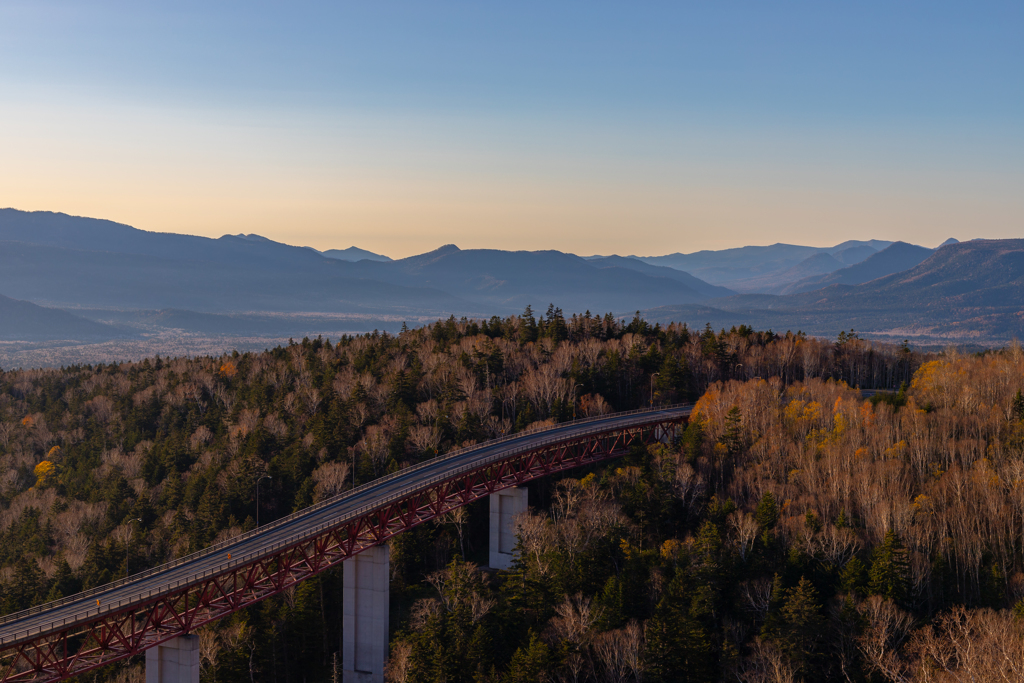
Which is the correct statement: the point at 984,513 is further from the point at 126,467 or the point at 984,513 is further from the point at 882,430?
the point at 126,467

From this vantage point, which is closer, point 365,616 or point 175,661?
point 175,661

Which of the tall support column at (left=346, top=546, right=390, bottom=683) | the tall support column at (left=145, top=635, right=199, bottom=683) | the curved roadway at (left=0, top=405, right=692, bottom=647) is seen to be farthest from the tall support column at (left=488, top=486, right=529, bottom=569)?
the tall support column at (left=145, top=635, right=199, bottom=683)

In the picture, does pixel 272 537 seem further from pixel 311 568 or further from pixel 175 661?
pixel 175 661

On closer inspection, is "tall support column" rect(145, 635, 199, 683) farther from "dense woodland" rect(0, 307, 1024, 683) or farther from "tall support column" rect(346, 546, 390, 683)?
"tall support column" rect(346, 546, 390, 683)

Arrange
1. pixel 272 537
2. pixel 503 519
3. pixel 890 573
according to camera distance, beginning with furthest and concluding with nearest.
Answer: pixel 503 519
pixel 272 537
pixel 890 573

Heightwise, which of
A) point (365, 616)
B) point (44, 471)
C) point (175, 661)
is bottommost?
point (44, 471)

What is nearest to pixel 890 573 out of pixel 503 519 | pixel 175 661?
pixel 503 519

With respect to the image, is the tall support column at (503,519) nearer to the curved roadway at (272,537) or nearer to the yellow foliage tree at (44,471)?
the curved roadway at (272,537)
